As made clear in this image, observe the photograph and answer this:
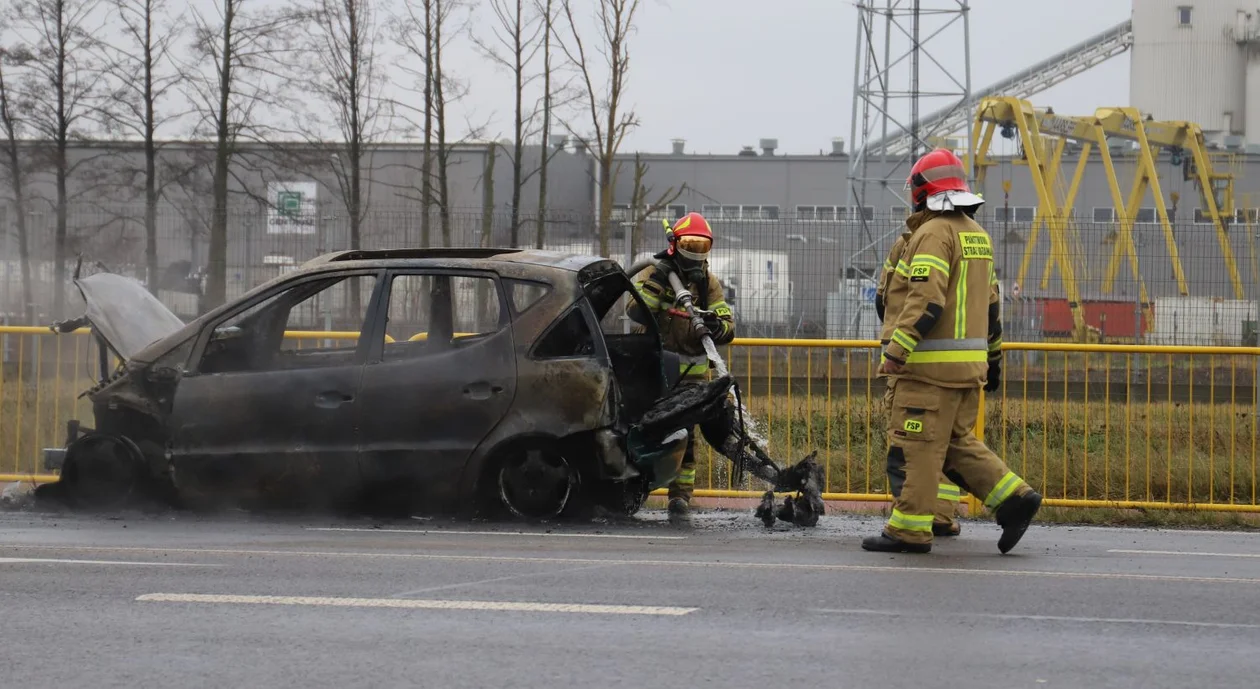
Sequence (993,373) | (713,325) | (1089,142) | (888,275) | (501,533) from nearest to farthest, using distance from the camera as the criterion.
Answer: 1. (888,275)
2. (501,533)
3. (993,373)
4. (713,325)
5. (1089,142)

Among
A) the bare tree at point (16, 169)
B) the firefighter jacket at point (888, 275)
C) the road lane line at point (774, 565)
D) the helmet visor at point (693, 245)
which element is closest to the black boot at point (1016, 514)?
Answer: the road lane line at point (774, 565)

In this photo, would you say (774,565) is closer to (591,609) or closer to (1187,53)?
(591,609)

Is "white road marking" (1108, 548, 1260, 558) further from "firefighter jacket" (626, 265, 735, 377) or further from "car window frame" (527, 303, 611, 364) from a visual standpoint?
"car window frame" (527, 303, 611, 364)

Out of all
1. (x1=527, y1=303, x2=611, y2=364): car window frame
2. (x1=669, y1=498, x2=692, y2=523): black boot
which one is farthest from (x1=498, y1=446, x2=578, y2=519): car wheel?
(x1=669, y1=498, x2=692, y2=523): black boot

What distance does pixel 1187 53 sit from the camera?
2206 inches

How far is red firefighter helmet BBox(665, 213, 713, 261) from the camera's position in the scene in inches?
361

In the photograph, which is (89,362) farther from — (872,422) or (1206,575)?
(1206,575)

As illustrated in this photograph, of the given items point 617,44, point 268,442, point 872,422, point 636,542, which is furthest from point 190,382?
point 617,44

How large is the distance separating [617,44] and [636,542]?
13.3 metres

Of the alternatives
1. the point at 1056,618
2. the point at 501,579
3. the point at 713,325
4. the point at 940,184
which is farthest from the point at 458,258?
the point at 1056,618

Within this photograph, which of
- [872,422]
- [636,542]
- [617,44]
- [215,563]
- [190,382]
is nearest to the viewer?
[215,563]

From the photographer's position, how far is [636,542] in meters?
7.96

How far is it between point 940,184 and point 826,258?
1119 centimetres

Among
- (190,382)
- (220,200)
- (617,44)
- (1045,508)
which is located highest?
(617,44)
